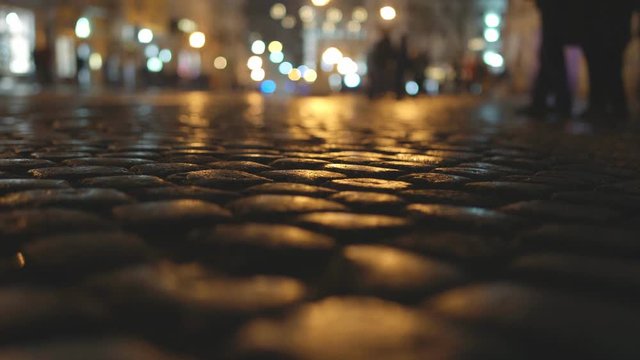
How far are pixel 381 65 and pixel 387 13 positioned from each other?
9379 mm

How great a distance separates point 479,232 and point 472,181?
4.61 feet

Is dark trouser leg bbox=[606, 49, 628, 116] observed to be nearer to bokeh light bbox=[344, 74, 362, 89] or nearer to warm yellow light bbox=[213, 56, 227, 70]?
bokeh light bbox=[344, 74, 362, 89]

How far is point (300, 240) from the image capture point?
220cm

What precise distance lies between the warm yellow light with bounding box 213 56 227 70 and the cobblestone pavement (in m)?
45.7

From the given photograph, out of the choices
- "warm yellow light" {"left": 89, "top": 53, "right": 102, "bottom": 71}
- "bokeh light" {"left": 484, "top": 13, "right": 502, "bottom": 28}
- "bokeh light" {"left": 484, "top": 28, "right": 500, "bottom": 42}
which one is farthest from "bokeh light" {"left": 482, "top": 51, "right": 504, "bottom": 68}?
"warm yellow light" {"left": 89, "top": 53, "right": 102, "bottom": 71}

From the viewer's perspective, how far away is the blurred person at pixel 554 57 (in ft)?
31.0

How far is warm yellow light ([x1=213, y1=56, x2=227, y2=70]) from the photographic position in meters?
49.1

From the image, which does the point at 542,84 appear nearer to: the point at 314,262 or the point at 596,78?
the point at 596,78

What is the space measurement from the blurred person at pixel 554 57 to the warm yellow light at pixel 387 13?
21429mm

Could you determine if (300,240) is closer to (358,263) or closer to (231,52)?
(358,263)

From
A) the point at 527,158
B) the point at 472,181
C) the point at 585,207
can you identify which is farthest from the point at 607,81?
the point at 585,207

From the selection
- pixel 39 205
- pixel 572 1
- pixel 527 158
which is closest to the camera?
pixel 39 205

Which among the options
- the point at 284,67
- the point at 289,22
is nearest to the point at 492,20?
the point at 289,22

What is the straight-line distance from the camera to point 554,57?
988 cm
